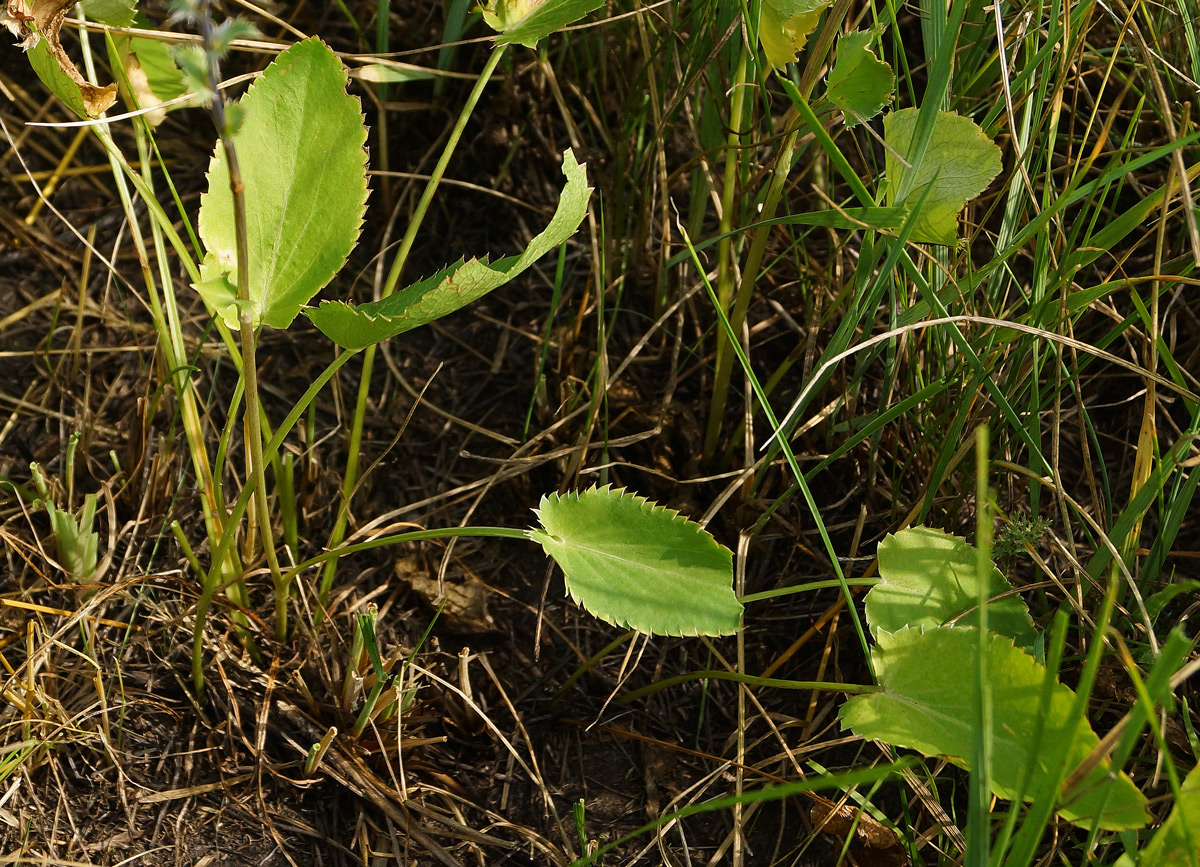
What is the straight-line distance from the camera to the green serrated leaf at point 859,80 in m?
0.74

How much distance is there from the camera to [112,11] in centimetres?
80

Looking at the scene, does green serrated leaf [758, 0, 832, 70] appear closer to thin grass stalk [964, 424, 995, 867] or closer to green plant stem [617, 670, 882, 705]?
thin grass stalk [964, 424, 995, 867]

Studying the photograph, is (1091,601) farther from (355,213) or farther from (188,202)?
(188,202)

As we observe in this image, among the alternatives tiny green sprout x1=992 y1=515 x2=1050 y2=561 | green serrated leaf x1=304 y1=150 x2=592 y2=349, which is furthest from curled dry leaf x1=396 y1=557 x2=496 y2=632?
tiny green sprout x1=992 y1=515 x2=1050 y2=561

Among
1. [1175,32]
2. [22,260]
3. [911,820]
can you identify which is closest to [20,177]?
[22,260]

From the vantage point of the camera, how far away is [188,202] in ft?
3.95

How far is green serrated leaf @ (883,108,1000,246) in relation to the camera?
74 centimetres

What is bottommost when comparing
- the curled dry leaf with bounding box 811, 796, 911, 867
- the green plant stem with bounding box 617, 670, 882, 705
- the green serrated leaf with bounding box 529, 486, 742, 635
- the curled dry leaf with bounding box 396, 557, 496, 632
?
the curled dry leaf with bounding box 811, 796, 911, 867

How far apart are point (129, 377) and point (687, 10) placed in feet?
2.57

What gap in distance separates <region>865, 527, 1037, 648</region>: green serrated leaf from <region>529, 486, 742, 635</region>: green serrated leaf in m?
0.16

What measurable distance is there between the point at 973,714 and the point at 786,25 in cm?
56

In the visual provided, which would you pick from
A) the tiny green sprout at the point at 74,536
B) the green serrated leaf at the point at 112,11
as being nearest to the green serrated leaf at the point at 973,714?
the tiny green sprout at the point at 74,536

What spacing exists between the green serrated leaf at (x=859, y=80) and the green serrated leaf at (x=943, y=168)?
0.02 meters

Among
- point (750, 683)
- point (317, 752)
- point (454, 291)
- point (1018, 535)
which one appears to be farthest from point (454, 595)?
point (1018, 535)
